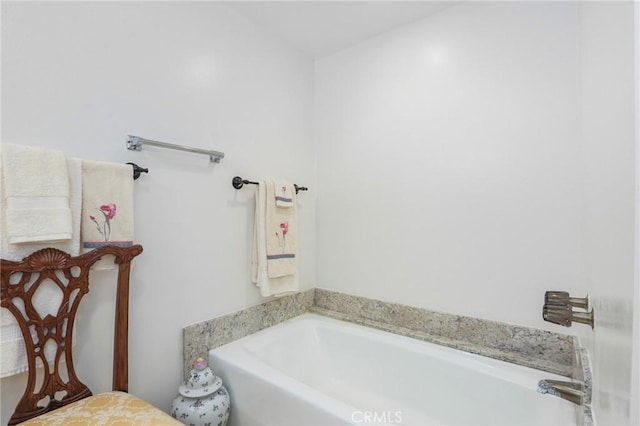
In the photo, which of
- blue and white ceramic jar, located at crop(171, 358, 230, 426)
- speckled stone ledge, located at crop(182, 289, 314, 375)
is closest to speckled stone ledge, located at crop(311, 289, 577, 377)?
speckled stone ledge, located at crop(182, 289, 314, 375)

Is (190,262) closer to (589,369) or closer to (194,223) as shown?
(194,223)

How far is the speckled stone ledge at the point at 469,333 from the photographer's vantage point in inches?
54.3

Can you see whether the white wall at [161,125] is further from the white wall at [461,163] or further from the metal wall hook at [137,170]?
the white wall at [461,163]

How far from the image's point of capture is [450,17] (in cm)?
168

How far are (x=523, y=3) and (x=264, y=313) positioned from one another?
2.21m

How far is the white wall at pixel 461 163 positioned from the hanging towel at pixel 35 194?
5.02ft

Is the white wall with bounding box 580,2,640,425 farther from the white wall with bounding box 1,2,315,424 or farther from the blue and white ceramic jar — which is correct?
the white wall with bounding box 1,2,315,424

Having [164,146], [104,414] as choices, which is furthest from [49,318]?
[164,146]

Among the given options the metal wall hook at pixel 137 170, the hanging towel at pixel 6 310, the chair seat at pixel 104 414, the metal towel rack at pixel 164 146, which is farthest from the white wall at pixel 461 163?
the hanging towel at pixel 6 310

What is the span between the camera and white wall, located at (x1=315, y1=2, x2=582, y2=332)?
1403mm

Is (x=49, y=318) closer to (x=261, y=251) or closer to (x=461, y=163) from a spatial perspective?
(x=261, y=251)

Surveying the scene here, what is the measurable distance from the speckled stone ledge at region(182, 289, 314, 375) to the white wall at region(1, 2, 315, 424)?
46mm

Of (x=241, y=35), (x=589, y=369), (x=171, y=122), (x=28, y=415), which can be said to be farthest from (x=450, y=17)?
(x=28, y=415)

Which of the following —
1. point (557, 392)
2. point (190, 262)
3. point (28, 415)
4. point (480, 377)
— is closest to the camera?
point (28, 415)
